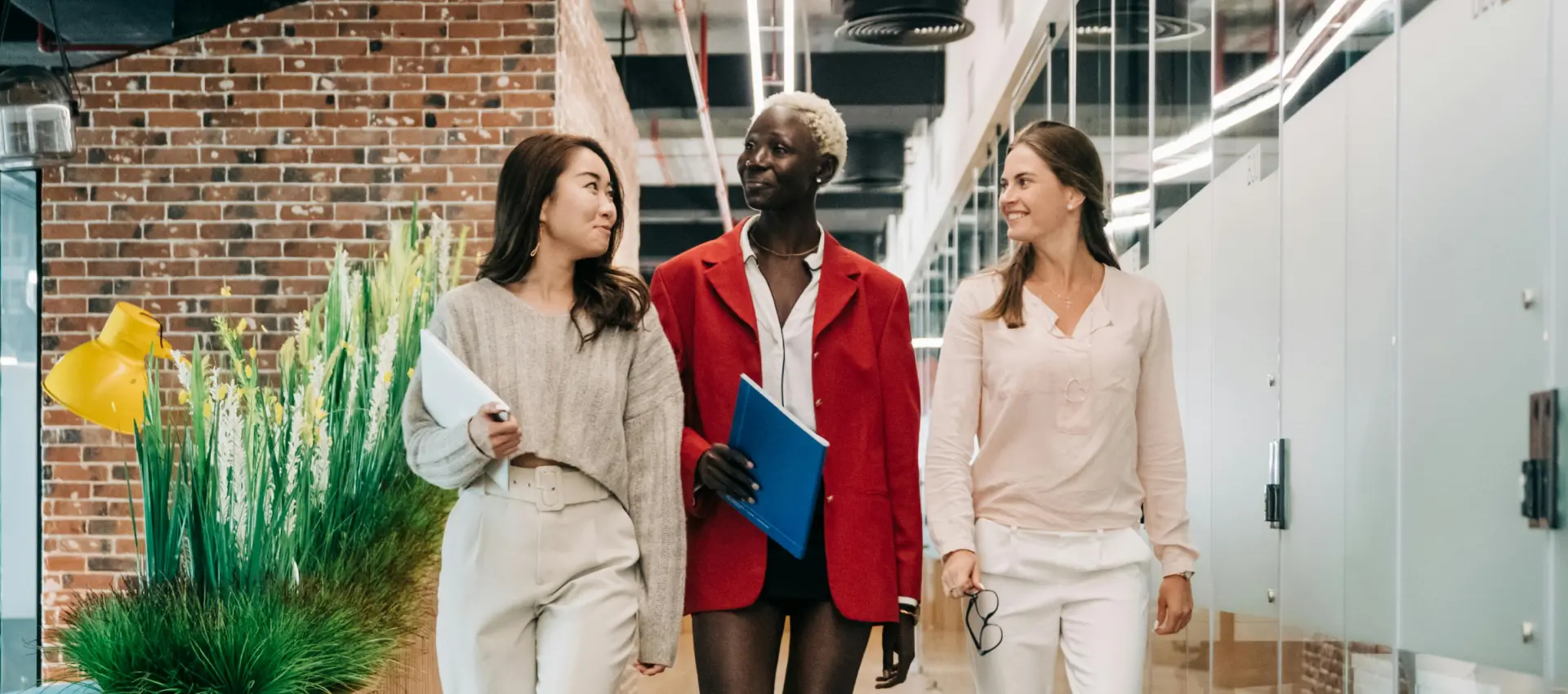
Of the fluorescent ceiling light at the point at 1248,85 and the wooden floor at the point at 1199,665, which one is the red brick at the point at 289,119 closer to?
the wooden floor at the point at 1199,665

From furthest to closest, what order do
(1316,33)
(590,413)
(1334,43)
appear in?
(1316,33) < (1334,43) < (590,413)

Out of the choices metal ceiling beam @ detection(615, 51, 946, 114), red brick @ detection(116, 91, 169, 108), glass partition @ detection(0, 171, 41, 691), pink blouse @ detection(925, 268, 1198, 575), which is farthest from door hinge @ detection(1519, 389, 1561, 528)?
metal ceiling beam @ detection(615, 51, 946, 114)

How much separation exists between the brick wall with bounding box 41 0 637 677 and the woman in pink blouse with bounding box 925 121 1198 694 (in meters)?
3.59

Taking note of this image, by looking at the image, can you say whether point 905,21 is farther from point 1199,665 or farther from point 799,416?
point 799,416

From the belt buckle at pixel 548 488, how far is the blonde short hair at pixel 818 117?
0.76 metres

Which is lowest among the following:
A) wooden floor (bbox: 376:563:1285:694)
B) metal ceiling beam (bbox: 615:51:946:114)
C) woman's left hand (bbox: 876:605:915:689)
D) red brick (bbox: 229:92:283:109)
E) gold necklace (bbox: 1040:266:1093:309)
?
wooden floor (bbox: 376:563:1285:694)

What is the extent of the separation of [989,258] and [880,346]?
6244 millimetres

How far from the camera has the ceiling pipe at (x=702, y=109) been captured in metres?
8.70

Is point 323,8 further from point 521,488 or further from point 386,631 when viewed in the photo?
point 521,488

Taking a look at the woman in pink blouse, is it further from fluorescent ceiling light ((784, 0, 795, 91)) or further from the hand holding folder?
fluorescent ceiling light ((784, 0, 795, 91))

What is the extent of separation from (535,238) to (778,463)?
53 centimetres

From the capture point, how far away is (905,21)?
630 cm

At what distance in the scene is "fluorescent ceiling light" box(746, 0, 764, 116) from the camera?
7.44 metres

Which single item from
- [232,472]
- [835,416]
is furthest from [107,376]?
[835,416]
